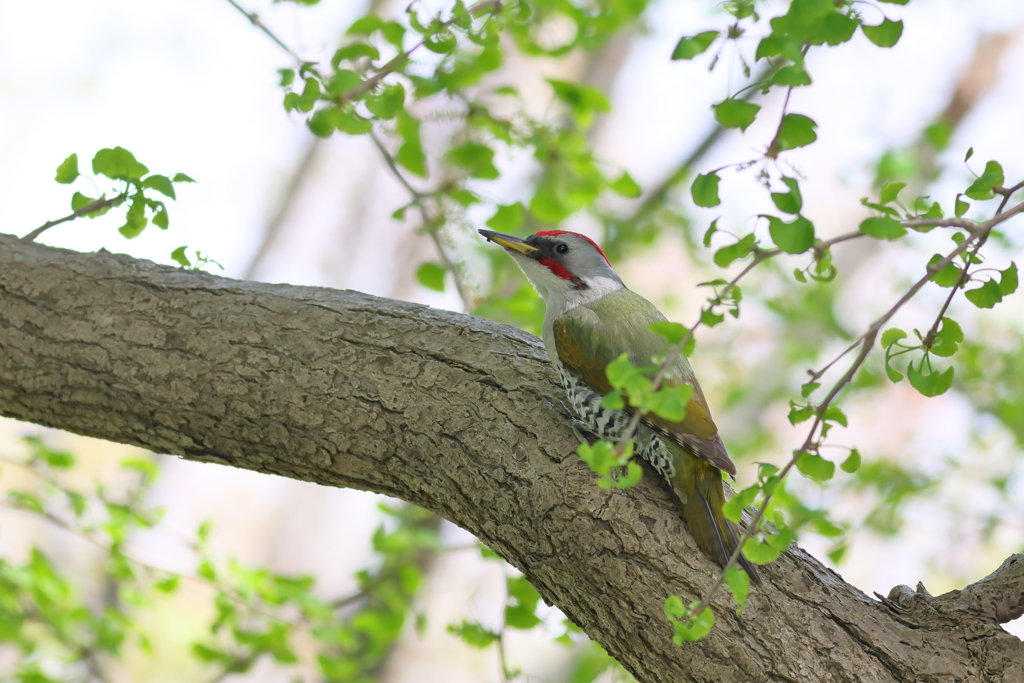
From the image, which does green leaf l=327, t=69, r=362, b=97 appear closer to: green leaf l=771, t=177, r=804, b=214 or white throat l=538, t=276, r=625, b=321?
white throat l=538, t=276, r=625, b=321

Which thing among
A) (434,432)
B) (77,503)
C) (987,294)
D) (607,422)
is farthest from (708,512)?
(77,503)

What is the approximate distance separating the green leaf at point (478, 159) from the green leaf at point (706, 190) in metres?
1.90

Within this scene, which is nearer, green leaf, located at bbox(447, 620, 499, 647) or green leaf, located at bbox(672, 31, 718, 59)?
green leaf, located at bbox(672, 31, 718, 59)

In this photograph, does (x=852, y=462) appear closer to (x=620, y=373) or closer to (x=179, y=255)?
(x=620, y=373)

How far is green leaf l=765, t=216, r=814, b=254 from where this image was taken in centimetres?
134

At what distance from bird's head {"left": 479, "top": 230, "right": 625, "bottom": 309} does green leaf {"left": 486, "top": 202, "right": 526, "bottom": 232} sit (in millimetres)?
37

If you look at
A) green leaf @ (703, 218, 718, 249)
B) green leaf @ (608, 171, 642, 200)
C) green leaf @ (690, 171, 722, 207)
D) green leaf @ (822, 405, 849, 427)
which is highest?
green leaf @ (608, 171, 642, 200)

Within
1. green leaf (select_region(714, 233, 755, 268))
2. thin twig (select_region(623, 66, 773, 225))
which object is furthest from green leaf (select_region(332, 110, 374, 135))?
thin twig (select_region(623, 66, 773, 225))

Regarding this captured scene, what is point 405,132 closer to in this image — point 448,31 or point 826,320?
point 448,31

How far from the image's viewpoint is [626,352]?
8.67 ft

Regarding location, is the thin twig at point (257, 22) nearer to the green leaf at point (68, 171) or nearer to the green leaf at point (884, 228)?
the green leaf at point (68, 171)

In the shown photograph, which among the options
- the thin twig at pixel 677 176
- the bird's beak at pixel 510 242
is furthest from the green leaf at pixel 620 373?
the thin twig at pixel 677 176

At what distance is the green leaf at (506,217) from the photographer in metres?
3.21

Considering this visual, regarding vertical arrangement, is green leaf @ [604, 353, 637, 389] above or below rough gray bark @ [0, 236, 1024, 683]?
below
